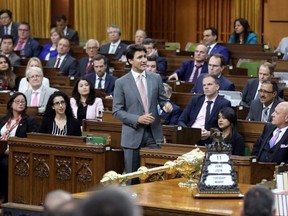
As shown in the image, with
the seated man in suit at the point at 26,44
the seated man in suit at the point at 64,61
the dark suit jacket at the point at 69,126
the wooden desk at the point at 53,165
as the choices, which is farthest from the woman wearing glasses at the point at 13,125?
the seated man in suit at the point at 26,44

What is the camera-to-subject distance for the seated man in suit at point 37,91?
376 inches

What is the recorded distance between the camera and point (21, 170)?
301 inches

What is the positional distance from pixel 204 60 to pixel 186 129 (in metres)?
3.07

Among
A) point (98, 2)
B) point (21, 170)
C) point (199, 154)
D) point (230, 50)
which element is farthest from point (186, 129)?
point (98, 2)

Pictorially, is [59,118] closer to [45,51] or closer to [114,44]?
[114,44]

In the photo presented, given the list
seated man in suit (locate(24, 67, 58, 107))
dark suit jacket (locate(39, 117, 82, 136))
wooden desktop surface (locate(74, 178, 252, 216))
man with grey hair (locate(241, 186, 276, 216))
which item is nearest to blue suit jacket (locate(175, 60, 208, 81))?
seated man in suit (locate(24, 67, 58, 107))

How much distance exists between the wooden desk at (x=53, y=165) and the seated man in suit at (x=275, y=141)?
3.77 ft

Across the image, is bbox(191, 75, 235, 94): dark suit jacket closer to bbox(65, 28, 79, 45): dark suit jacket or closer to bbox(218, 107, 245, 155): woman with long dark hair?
bbox(218, 107, 245, 155): woman with long dark hair

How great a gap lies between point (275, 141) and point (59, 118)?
2.09 m

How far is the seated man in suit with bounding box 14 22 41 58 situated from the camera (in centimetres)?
1338

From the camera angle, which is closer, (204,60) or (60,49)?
(204,60)

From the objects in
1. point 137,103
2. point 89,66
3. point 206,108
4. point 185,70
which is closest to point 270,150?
point 137,103

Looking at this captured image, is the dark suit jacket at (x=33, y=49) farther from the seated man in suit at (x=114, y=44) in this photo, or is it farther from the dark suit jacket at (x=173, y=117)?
the dark suit jacket at (x=173, y=117)

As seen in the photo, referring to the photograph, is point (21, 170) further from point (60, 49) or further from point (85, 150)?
point (60, 49)
